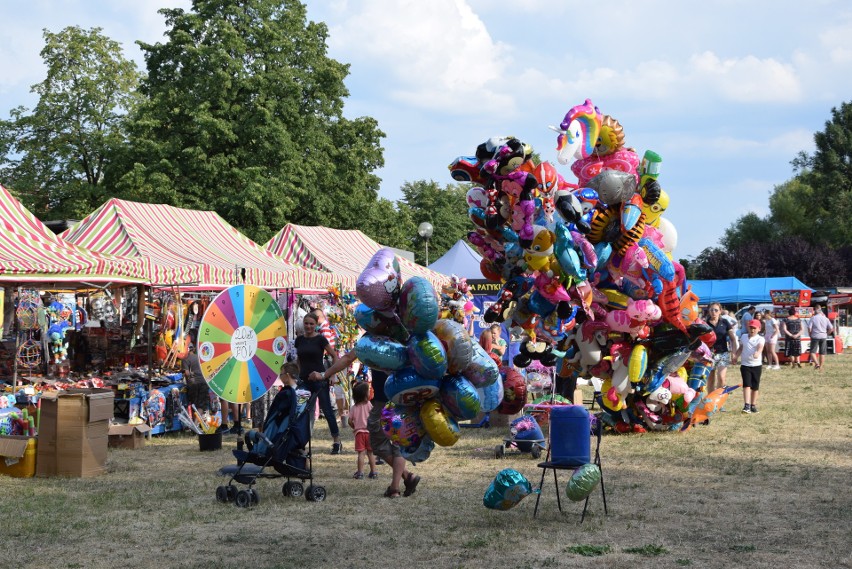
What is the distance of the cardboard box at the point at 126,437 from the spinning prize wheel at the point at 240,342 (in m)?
1.85

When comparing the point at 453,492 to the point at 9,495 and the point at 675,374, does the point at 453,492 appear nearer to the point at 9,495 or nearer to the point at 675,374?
the point at 9,495

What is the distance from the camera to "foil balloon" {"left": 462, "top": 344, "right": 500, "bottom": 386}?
7016 mm

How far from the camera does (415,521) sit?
7145 mm

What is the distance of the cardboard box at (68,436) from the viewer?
932cm

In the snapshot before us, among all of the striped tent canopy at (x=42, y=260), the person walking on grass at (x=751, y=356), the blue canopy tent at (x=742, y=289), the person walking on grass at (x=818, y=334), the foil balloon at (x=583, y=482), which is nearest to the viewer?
the foil balloon at (x=583, y=482)

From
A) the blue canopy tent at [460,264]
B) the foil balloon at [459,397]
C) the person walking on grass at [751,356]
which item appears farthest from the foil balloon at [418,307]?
the blue canopy tent at [460,264]

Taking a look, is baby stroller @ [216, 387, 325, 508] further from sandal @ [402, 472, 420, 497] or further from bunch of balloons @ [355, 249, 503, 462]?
bunch of balloons @ [355, 249, 503, 462]

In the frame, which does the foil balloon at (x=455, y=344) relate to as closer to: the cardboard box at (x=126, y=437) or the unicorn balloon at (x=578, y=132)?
the unicorn balloon at (x=578, y=132)

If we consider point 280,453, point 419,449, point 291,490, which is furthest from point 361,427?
point 419,449

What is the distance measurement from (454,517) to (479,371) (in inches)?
46.8

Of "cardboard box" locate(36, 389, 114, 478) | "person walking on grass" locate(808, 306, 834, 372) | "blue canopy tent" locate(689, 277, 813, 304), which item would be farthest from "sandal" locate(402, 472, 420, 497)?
"blue canopy tent" locate(689, 277, 813, 304)

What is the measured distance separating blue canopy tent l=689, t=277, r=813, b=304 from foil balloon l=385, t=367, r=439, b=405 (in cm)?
3399

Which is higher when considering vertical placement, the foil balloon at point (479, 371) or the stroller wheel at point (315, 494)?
the foil balloon at point (479, 371)

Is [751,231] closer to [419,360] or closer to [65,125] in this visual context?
[65,125]
